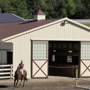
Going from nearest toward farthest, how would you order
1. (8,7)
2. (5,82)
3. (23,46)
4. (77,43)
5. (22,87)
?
(22,87)
(5,82)
(23,46)
(77,43)
(8,7)

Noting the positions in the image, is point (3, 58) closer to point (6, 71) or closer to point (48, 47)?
point (6, 71)

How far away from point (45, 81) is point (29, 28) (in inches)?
164

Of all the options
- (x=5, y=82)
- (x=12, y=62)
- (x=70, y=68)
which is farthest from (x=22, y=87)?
(x=70, y=68)

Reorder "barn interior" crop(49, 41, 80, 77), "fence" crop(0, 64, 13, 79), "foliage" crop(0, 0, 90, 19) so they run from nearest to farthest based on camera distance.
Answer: "fence" crop(0, 64, 13, 79) < "barn interior" crop(49, 41, 80, 77) < "foliage" crop(0, 0, 90, 19)

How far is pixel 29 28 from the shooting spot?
3094cm

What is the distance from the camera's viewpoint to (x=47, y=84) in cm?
2734

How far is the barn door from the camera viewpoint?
30.3 meters

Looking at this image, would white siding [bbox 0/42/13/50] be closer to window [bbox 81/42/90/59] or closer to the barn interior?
the barn interior

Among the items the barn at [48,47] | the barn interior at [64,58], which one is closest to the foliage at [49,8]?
the barn interior at [64,58]

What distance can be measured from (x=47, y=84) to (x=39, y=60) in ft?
11.3

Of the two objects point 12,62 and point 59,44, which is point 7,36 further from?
point 59,44

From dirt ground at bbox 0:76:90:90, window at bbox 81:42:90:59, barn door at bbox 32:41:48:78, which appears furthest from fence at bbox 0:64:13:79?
window at bbox 81:42:90:59

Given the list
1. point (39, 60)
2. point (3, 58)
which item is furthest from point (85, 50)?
point (3, 58)

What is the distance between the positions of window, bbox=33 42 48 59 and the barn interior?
247 cm
